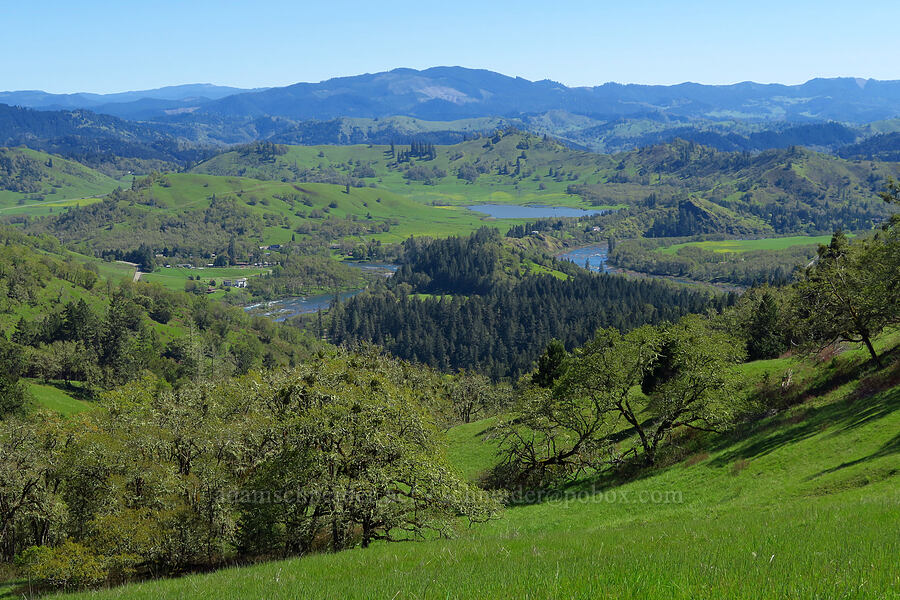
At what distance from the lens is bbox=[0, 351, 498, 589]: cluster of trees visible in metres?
34.4

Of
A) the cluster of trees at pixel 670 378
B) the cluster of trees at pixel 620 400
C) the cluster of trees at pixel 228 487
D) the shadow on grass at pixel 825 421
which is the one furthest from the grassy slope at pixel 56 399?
the shadow on grass at pixel 825 421

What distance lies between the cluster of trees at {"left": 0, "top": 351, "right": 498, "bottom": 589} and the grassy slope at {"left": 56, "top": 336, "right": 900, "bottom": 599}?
24.3ft

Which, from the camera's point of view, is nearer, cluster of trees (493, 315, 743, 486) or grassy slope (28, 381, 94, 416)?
cluster of trees (493, 315, 743, 486)

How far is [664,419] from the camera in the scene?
51.1m

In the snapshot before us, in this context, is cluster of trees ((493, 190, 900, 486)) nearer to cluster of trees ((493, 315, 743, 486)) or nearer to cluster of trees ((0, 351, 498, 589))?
cluster of trees ((493, 315, 743, 486))

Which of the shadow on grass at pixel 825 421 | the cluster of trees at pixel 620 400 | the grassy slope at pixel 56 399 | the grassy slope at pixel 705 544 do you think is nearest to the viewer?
the grassy slope at pixel 705 544

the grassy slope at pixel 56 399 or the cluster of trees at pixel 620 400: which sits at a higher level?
the cluster of trees at pixel 620 400

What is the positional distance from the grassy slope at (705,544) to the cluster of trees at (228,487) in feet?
24.3

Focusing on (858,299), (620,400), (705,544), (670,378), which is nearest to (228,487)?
(705,544)

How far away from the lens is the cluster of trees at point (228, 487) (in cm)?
3441

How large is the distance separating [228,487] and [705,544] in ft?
→ 99.0

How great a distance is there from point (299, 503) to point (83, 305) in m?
178

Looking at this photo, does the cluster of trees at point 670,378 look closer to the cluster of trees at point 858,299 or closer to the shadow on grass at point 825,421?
the cluster of trees at point 858,299

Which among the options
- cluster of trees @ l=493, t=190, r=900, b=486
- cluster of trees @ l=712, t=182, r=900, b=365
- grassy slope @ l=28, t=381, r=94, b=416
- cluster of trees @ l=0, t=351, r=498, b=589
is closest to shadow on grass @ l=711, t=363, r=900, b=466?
cluster of trees @ l=493, t=190, r=900, b=486
